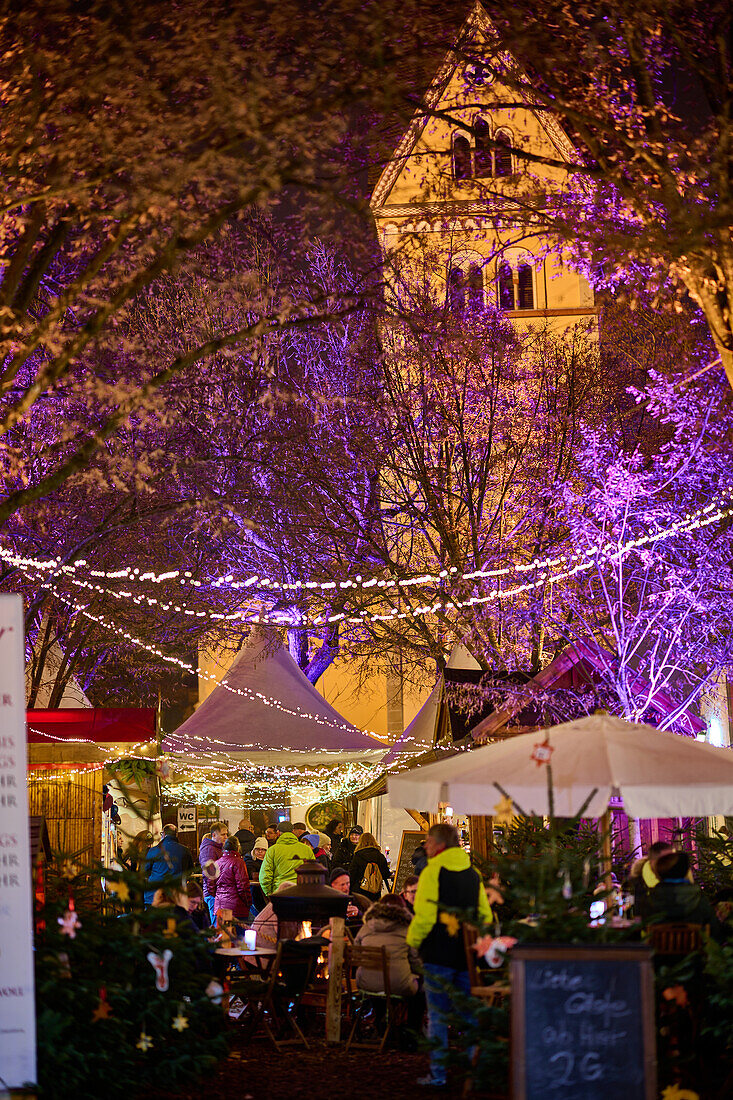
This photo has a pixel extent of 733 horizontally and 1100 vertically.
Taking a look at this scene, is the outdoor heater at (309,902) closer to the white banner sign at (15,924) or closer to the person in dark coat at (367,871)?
the person in dark coat at (367,871)

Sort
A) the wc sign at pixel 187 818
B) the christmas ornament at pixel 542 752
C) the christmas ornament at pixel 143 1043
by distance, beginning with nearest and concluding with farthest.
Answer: the christmas ornament at pixel 542 752 < the christmas ornament at pixel 143 1043 < the wc sign at pixel 187 818

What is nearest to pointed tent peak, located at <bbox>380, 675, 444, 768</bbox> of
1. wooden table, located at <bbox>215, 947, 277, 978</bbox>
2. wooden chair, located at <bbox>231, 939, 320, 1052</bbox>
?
wooden table, located at <bbox>215, 947, 277, 978</bbox>

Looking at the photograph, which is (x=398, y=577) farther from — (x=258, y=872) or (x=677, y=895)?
(x=677, y=895)

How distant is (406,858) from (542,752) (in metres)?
12.7

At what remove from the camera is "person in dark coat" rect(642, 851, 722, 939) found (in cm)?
884

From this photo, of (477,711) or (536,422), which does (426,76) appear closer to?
(477,711)

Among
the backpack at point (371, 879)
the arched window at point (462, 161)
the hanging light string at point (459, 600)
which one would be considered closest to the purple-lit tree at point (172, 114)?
the arched window at point (462, 161)

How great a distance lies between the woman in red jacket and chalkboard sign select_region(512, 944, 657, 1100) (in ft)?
30.4

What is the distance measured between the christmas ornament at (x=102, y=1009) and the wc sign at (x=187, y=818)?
32372mm

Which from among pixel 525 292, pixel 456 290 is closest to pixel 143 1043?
pixel 456 290

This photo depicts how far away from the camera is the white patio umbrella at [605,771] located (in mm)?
8383

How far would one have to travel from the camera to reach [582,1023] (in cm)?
640

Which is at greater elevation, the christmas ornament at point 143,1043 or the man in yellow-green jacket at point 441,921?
the man in yellow-green jacket at point 441,921

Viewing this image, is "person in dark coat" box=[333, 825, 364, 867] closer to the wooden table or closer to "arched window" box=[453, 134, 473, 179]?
the wooden table
